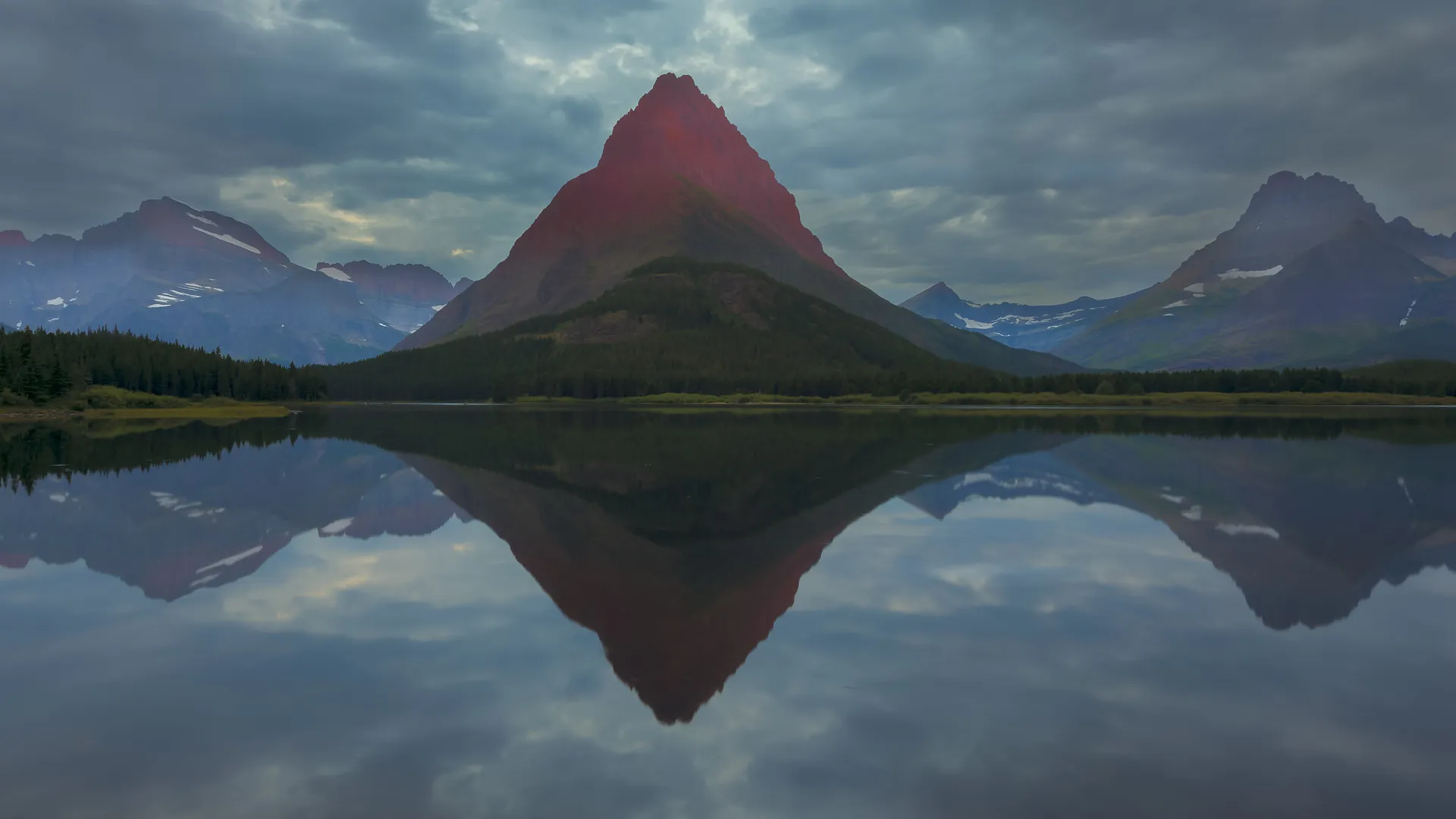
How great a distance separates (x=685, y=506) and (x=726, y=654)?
2143cm

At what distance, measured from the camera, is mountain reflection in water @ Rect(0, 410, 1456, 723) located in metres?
23.2

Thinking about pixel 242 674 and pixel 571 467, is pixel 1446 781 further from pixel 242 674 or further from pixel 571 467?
pixel 571 467

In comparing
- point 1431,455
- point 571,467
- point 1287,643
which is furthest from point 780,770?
point 1431,455

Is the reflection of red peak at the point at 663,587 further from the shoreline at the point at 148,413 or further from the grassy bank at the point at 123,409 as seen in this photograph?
the grassy bank at the point at 123,409

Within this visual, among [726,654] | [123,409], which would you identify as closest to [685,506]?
[726,654]

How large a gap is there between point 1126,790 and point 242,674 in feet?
57.1

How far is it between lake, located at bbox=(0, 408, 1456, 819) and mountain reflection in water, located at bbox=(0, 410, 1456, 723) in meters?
0.25

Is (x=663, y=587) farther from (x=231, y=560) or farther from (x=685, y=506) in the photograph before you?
(x=231, y=560)

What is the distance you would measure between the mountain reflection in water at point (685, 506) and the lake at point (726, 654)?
0.25 metres

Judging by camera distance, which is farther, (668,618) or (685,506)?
(685,506)

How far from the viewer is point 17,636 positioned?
1978cm

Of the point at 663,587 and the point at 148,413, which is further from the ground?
the point at 148,413

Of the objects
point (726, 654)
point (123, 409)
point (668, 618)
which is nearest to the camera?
point (726, 654)

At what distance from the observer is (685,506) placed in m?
39.7
